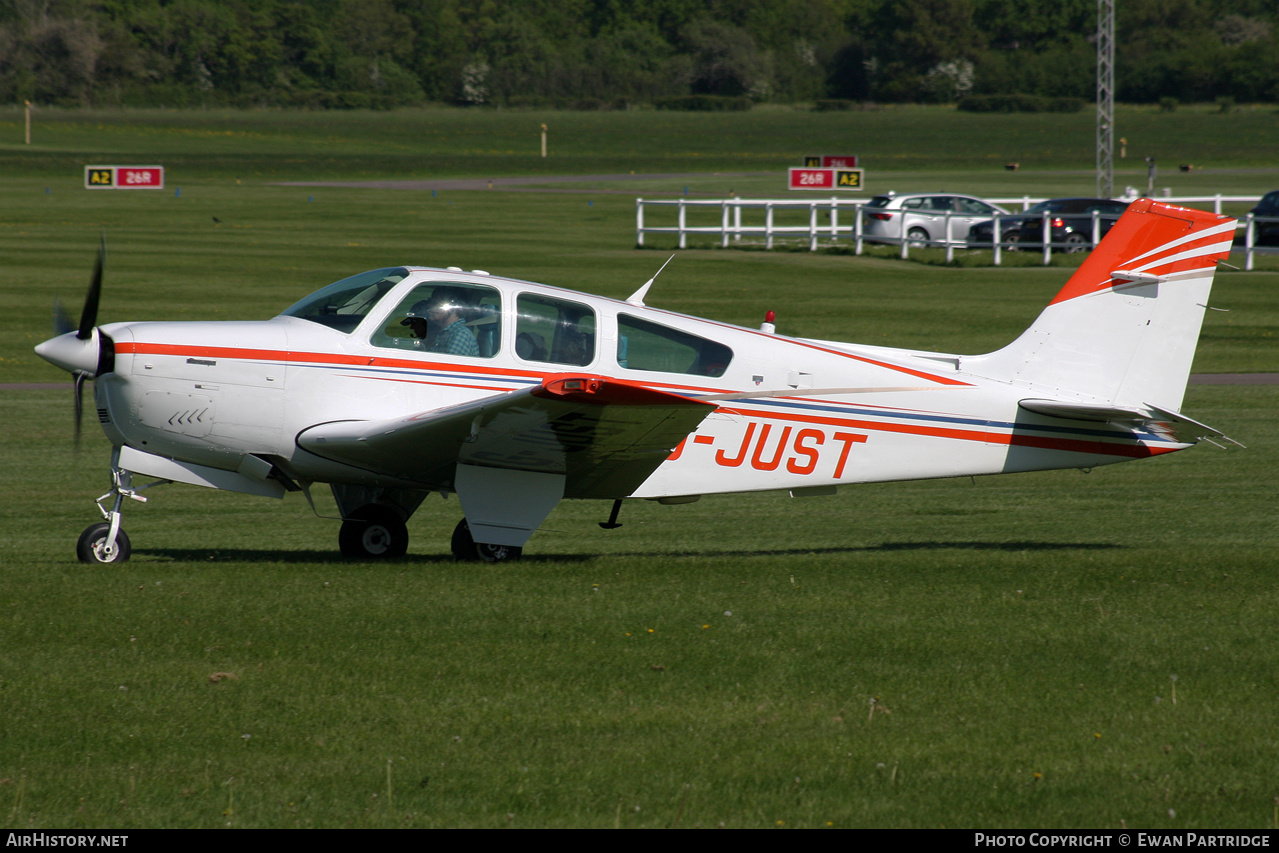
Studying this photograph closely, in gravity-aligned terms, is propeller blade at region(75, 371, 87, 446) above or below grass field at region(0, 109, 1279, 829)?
above

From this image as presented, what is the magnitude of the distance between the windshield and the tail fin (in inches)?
175

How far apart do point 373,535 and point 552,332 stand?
2.26m

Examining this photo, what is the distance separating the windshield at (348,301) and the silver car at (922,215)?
33.5 meters

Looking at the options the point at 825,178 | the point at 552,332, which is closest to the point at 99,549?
the point at 552,332

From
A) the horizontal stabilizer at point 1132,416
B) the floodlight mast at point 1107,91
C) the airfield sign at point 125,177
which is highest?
the floodlight mast at point 1107,91

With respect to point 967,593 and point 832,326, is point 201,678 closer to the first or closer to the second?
point 967,593

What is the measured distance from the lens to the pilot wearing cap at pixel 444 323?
972 centimetres

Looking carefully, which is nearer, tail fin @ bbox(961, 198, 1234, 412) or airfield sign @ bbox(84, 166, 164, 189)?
tail fin @ bbox(961, 198, 1234, 412)

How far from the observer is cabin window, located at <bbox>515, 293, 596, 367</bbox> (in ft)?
32.0

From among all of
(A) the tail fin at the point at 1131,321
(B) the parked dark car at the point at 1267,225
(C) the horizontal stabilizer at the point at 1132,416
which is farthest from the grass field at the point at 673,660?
(B) the parked dark car at the point at 1267,225

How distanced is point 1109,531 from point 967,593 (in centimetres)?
403

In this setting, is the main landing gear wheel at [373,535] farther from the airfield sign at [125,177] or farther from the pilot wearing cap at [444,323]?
the airfield sign at [125,177]

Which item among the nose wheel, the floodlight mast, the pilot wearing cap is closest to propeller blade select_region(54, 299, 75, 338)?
the nose wheel

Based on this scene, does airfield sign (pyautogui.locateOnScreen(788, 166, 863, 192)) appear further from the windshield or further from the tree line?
the tree line
